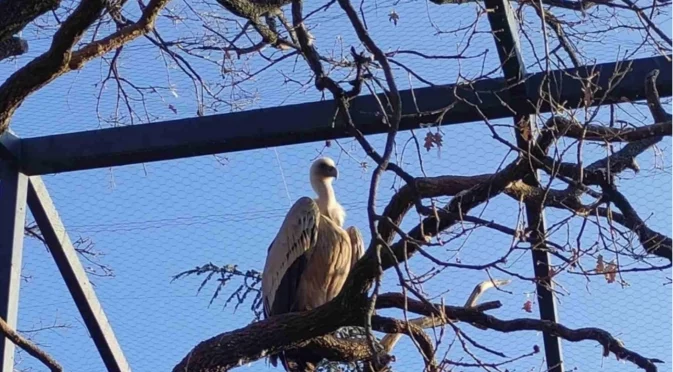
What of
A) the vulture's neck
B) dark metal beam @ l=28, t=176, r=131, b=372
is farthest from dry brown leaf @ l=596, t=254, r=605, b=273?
the vulture's neck

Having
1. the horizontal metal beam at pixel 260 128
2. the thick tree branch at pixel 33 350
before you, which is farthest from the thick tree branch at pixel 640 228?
the thick tree branch at pixel 33 350

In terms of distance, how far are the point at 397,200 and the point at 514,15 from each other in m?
0.77

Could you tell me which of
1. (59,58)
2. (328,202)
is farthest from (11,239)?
(59,58)

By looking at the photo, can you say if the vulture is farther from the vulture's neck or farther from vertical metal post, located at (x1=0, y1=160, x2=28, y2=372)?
vertical metal post, located at (x1=0, y1=160, x2=28, y2=372)

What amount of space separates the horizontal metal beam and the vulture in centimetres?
81

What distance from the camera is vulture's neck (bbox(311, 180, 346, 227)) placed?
16.6 feet

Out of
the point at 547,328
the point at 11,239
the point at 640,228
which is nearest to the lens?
the point at 640,228

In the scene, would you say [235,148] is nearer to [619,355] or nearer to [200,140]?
[200,140]

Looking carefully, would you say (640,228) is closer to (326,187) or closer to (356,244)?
(356,244)

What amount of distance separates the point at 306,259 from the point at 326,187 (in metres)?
0.56

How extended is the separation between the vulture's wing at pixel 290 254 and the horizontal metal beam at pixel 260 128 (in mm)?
799

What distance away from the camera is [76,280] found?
411cm

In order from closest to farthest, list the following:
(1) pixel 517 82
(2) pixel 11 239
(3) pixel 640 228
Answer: (3) pixel 640 228
(1) pixel 517 82
(2) pixel 11 239

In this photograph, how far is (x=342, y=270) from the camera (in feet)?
15.6
